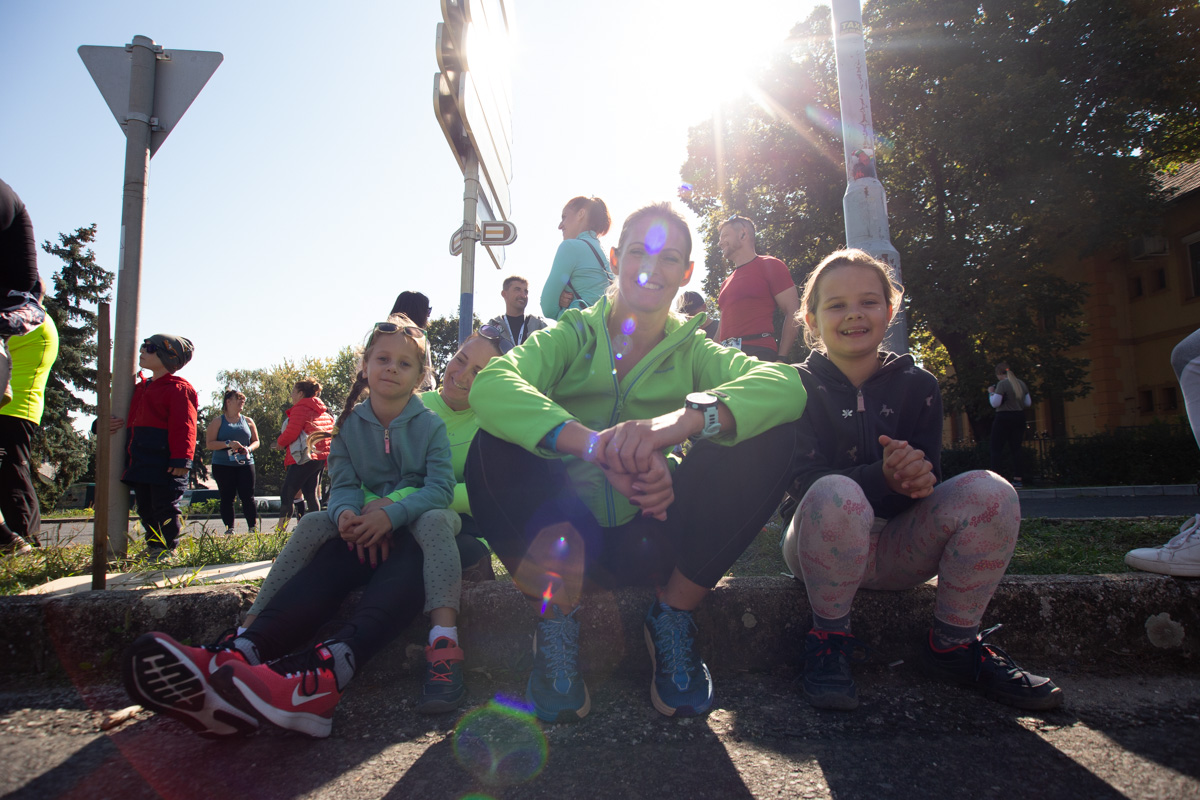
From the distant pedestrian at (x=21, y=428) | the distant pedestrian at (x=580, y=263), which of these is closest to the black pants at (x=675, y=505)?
the distant pedestrian at (x=580, y=263)

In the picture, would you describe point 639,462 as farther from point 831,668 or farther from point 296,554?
point 296,554

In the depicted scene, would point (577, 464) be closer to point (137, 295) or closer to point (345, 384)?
point (137, 295)

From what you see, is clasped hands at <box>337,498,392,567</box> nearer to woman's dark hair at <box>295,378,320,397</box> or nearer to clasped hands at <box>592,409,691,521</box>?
clasped hands at <box>592,409,691,521</box>

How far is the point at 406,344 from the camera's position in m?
2.62

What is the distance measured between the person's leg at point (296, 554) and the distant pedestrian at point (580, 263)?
2.37 metres

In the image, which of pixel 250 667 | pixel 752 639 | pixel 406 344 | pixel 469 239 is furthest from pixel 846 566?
pixel 469 239

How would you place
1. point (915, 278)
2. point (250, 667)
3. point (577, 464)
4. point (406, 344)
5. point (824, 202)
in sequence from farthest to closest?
point (824, 202), point (915, 278), point (406, 344), point (577, 464), point (250, 667)

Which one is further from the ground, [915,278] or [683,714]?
[915,278]

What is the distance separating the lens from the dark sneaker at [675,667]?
166 centimetres

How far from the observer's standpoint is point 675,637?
5.87 ft

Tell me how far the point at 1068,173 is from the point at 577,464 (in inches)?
644

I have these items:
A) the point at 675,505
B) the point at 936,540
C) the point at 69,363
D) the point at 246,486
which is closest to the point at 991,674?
the point at 936,540

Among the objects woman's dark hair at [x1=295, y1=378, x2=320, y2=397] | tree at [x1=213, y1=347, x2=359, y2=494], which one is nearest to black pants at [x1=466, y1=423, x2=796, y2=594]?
woman's dark hair at [x1=295, y1=378, x2=320, y2=397]

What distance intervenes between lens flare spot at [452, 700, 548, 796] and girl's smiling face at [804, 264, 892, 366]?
1575mm
